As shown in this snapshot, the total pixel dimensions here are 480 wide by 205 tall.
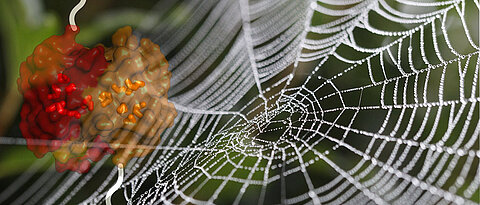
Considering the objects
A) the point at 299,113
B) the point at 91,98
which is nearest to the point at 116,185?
the point at 91,98

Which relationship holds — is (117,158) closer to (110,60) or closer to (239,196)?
(110,60)

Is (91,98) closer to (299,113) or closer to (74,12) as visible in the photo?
(74,12)

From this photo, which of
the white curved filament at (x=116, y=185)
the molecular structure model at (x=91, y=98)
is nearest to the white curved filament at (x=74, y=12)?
the molecular structure model at (x=91, y=98)

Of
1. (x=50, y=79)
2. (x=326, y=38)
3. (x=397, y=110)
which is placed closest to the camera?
(x=50, y=79)

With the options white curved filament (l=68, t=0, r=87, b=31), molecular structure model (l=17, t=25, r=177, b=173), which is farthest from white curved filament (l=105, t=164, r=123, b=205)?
white curved filament (l=68, t=0, r=87, b=31)

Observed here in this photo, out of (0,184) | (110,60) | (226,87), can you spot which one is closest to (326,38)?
(226,87)

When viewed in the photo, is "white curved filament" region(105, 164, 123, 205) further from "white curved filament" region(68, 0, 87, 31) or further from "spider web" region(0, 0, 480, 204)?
"white curved filament" region(68, 0, 87, 31)
